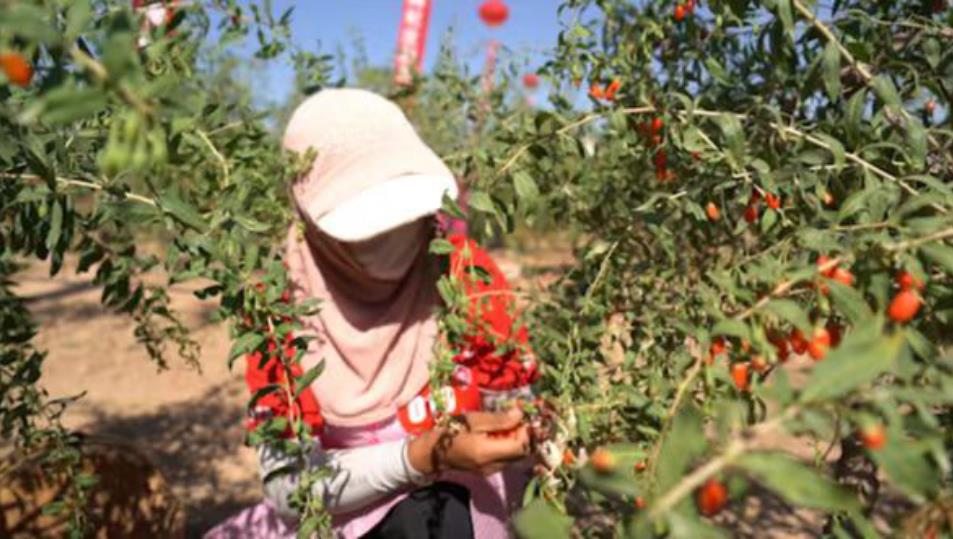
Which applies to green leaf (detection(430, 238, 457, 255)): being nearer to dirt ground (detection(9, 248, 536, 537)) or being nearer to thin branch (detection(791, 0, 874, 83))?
thin branch (detection(791, 0, 874, 83))

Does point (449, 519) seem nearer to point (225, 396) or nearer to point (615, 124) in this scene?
point (615, 124)

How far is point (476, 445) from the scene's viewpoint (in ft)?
4.24

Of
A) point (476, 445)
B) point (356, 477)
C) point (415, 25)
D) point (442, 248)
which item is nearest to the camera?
point (442, 248)

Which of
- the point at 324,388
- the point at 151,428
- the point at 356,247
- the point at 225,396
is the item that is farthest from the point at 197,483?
the point at 356,247

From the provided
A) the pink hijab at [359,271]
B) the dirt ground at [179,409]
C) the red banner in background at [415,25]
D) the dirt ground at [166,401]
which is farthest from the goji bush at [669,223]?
the red banner in background at [415,25]

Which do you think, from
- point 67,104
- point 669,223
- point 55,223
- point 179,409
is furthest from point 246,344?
point 179,409

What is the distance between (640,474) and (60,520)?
1.75 meters

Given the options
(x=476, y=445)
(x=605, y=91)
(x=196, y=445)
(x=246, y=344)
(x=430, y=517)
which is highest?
(x=605, y=91)

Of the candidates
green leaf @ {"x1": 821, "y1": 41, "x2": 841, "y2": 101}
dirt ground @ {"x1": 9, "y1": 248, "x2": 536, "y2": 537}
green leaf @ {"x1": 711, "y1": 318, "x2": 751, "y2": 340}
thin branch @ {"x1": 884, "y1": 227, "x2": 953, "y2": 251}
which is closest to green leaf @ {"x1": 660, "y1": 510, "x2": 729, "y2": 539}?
green leaf @ {"x1": 711, "y1": 318, "x2": 751, "y2": 340}

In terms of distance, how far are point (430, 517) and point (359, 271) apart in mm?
562

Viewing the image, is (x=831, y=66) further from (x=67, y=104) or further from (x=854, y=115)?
(x=67, y=104)

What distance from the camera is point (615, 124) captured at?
A: 110 centimetres

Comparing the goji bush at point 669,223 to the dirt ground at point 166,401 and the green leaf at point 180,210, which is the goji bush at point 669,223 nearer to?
the green leaf at point 180,210

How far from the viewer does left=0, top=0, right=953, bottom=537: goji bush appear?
422mm
